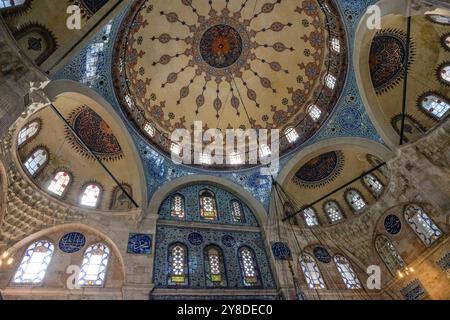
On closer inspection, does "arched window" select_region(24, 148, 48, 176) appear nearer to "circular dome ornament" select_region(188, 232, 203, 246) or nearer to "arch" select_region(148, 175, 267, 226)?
"arch" select_region(148, 175, 267, 226)

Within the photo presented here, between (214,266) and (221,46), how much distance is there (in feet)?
29.8

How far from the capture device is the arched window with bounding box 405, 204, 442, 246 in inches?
351

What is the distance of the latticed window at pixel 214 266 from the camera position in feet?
28.8

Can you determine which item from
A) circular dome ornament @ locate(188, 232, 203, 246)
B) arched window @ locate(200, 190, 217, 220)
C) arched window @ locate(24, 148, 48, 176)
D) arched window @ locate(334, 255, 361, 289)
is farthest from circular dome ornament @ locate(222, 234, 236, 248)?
arched window @ locate(24, 148, 48, 176)

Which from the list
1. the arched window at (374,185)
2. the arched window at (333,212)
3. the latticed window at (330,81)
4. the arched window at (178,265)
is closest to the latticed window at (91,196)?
the arched window at (178,265)

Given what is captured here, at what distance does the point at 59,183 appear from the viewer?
9242 mm

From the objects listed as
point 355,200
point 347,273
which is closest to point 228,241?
point 347,273

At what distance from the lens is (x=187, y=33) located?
1223 cm

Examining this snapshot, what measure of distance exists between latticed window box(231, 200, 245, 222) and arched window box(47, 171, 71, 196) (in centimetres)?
589

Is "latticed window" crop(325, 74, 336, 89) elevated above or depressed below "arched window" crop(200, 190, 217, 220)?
above

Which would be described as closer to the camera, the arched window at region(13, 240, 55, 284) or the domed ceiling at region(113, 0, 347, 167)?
the arched window at region(13, 240, 55, 284)

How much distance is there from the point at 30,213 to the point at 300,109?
10189 millimetres

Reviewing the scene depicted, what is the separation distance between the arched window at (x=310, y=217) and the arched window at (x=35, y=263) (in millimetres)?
8750

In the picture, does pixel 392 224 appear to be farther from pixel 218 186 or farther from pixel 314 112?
pixel 218 186
